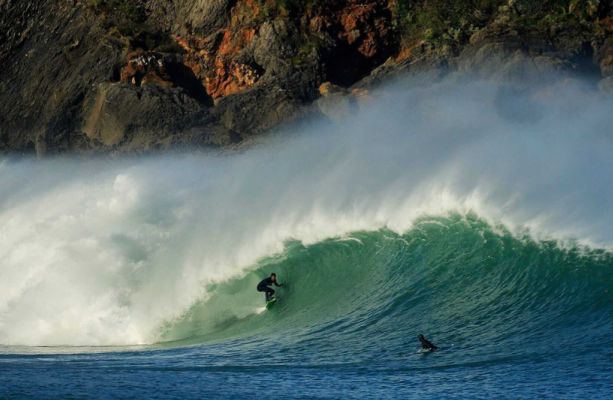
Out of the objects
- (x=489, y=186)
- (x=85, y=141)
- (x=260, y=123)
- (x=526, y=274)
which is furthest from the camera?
(x=85, y=141)

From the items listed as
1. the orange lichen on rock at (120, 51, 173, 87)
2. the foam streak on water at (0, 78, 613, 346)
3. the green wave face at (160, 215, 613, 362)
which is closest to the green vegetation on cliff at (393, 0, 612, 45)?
the foam streak on water at (0, 78, 613, 346)

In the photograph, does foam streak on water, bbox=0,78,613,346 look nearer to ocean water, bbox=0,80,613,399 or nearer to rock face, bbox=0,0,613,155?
ocean water, bbox=0,80,613,399

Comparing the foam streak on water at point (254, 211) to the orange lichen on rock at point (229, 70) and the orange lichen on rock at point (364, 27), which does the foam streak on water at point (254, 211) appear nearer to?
the orange lichen on rock at point (229, 70)

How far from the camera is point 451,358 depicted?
1112 centimetres

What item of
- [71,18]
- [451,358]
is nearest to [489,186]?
[451,358]

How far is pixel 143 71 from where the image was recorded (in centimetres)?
3309

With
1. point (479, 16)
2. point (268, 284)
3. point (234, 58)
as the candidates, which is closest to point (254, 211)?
point (268, 284)

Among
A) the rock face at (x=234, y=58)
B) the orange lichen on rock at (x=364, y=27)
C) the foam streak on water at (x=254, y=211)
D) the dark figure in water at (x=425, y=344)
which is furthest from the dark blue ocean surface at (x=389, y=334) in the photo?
the orange lichen on rock at (x=364, y=27)

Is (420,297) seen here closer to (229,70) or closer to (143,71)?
(229,70)

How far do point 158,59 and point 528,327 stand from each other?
80.4ft

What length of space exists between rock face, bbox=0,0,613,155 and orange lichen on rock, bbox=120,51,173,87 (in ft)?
0.16

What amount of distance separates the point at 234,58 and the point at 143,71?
3.79 meters

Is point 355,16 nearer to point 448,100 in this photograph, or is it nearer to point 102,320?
point 448,100

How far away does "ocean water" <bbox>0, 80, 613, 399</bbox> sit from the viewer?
10.6 metres
